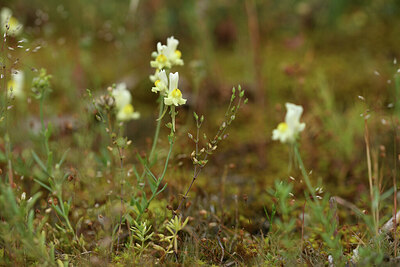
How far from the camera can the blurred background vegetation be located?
2.20 m

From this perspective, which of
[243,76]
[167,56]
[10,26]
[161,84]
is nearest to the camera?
[161,84]

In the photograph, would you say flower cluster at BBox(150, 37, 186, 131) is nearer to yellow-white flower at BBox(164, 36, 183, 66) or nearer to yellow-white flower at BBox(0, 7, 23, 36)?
yellow-white flower at BBox(164, 36, 183, 66)

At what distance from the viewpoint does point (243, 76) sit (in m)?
3.52

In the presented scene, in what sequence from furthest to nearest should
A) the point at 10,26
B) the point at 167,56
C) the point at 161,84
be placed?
the point at 10,26, the point at 167,56, the point at 161,84

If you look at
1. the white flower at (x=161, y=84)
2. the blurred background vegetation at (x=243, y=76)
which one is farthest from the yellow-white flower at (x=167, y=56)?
the blurred background vegetation at (x=243, y=76)

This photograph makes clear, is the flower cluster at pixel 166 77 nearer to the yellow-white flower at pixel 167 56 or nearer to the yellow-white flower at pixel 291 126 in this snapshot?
the yellow-white flower at pixel 167 56

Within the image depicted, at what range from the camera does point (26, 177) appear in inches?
79.8

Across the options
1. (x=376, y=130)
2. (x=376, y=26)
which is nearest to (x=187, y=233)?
(x=376, y=130)

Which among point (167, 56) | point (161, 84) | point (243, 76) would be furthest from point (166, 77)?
point (243, 76)

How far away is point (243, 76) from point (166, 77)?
212 cm

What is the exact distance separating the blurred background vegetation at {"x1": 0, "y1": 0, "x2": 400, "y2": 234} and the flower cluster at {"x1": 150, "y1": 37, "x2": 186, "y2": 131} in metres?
0.37

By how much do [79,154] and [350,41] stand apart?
274cm

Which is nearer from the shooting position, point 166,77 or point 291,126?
point 166,77

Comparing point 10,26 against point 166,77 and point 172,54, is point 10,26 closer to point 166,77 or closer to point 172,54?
point 172,54
